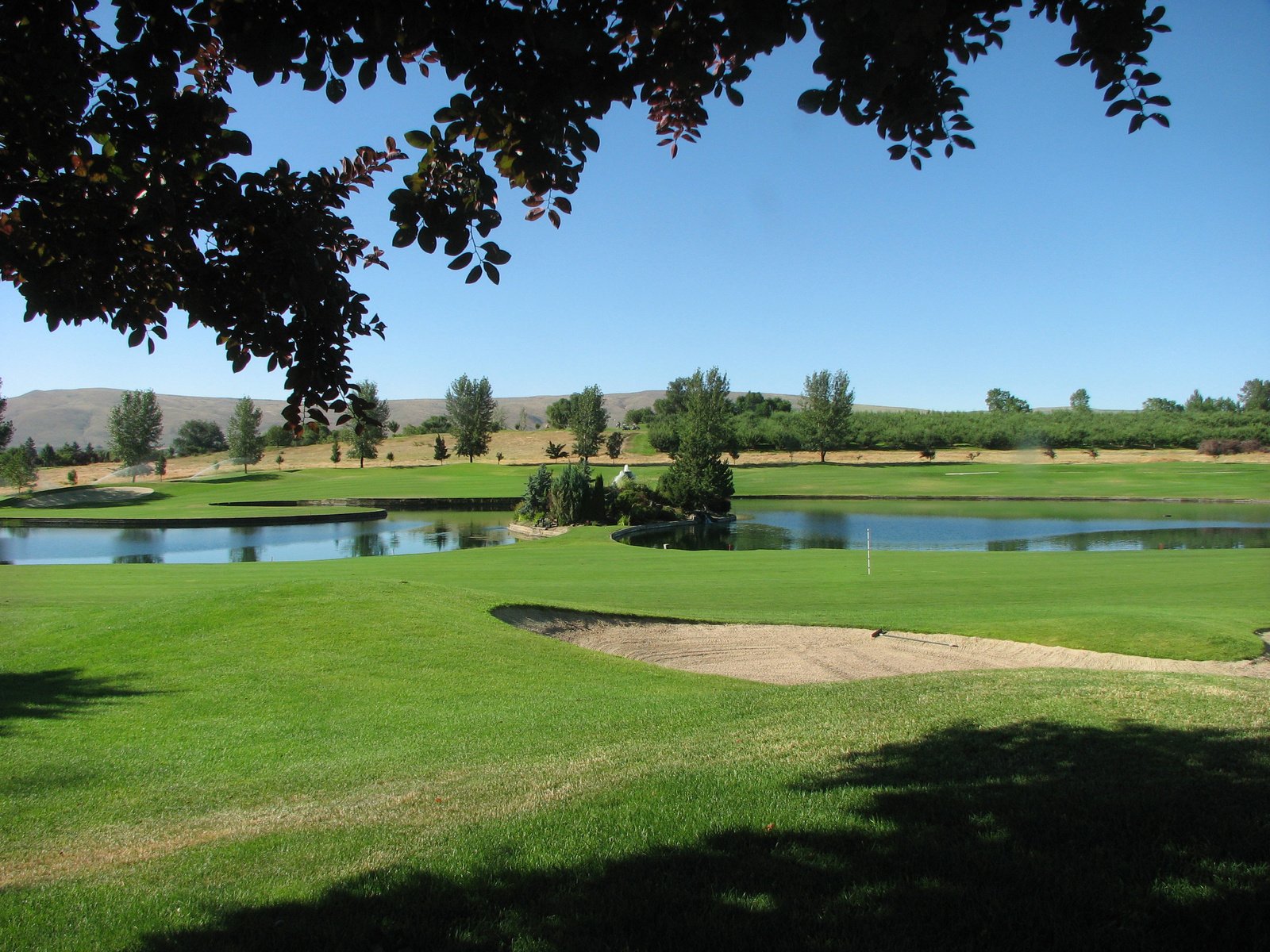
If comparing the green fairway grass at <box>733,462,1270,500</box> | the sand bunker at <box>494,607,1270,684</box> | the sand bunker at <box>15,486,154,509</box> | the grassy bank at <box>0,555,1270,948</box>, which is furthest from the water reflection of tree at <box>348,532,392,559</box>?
the green fairway grass at <box>733,462,1270,500</box>

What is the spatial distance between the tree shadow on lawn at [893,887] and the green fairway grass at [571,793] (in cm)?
2

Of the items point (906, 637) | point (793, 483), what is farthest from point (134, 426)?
point (906, 637)

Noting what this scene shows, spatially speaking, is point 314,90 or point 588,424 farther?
point 588,424

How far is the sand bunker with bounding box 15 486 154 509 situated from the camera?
1991 inches

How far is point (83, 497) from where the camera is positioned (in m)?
52.9

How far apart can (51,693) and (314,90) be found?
7707 mm

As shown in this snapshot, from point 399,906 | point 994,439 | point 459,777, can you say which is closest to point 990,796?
point 399,906

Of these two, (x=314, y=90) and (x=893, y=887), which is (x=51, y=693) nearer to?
(x=314, y=90)

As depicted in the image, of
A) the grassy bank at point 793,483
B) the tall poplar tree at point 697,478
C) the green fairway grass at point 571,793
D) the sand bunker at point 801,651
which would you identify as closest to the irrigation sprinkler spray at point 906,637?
the sand bunker at point 801,651

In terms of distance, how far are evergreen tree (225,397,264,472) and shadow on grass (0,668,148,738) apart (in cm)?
7142

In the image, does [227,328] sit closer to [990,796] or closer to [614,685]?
[990,796]

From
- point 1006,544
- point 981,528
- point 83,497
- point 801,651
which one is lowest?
point 1006,544

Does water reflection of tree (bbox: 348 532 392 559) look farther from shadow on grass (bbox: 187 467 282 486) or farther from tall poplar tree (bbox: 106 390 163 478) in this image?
tall poplar tree (bbox: 106 390 163 478)

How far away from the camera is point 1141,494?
5891 cm
